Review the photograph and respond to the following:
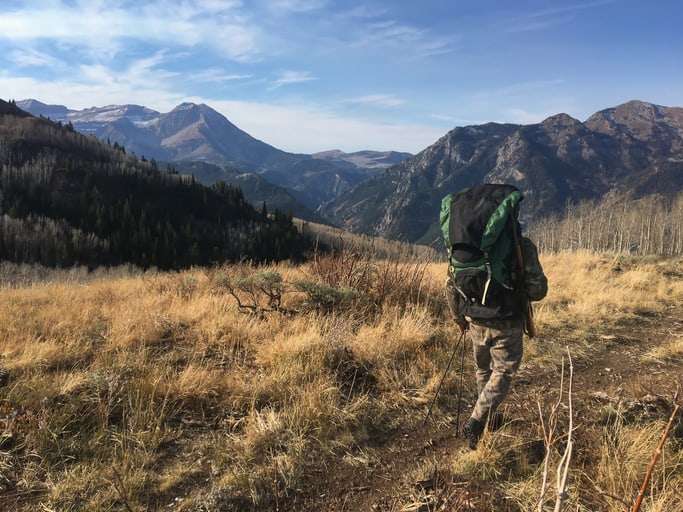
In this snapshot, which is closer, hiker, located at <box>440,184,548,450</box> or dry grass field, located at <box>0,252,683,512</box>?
dry grass field, located at <box>0,252,683,512</box>

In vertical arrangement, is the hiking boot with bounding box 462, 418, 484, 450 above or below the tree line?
below

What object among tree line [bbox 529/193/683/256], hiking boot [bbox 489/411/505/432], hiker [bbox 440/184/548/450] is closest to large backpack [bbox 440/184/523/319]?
hiker [bbox 440/184/548/450]

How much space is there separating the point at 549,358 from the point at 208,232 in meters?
87.8

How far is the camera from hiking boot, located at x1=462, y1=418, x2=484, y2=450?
3748 mm

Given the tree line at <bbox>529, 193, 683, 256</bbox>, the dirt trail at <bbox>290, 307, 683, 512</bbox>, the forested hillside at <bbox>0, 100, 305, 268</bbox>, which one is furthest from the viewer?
the tree line at <bbox>529, 193, 683, 256</bbox>

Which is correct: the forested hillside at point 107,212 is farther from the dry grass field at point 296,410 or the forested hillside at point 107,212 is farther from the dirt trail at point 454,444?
the dirt trail at point 454,444

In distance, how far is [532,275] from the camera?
3.63 m

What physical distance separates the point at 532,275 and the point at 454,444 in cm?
173

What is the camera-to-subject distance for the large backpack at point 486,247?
3492mm

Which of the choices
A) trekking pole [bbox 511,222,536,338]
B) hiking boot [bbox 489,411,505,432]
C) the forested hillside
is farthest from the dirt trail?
the forested hillside

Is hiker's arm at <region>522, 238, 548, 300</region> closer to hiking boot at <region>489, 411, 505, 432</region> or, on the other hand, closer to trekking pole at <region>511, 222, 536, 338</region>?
trekking pole at <region>511, 222, 536, 338</region>

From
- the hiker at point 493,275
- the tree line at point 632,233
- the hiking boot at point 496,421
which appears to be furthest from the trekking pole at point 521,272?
the tree line at point 632,233

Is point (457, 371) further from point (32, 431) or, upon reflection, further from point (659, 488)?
point (32, 431)

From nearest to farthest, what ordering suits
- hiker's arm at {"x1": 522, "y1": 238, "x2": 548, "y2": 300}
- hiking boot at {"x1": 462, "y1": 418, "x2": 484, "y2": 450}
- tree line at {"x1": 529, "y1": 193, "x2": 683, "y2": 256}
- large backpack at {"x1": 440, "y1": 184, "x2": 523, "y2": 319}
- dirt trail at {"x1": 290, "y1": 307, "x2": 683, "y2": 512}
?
1. dirt trail at {"x1": 290, "y1": 307, "x2": 683, "y2": 512}
2. large backpack at {"x1": 440, "y1": 184, "x2": 523, "y2": 319}
3. hiker's arm at {"x1": 522, "y1": 238, "x2": 548, "y2": 300}
4. hiking boot at {"x1": 462, "y1": 418, "x2": 484, "y2": 450}
5. tree line at {"x1": 529, "y1": 193, "x2": 683, "y2": 256}
